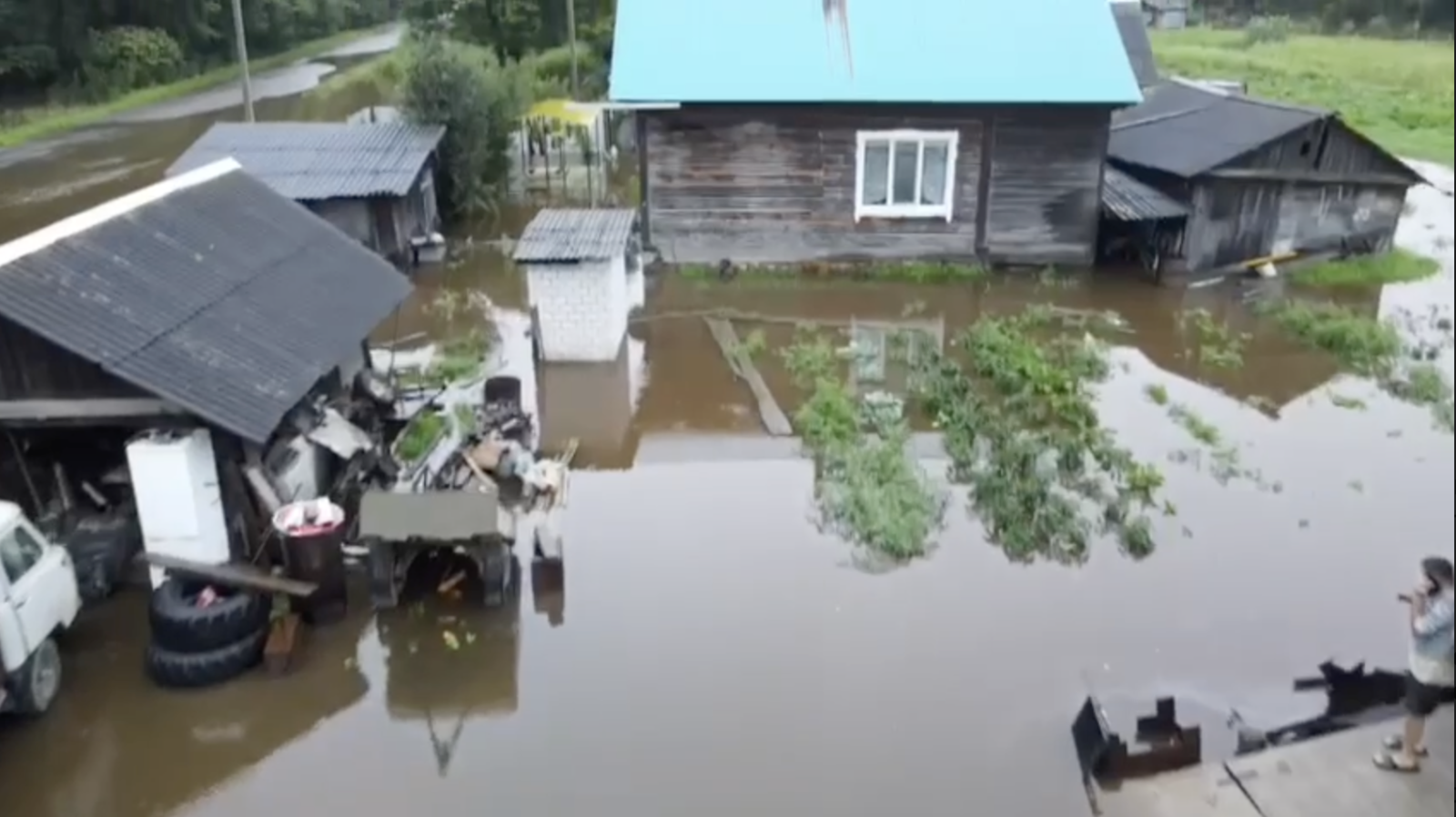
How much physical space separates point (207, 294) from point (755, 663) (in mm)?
6049

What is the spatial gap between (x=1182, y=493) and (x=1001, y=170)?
8978 mm

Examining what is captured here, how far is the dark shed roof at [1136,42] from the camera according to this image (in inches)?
1046

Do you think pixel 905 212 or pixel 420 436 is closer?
pixel 420 436

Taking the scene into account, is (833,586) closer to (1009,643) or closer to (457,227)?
(1009,643)

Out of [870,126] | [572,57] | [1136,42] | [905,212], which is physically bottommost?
[905,212]

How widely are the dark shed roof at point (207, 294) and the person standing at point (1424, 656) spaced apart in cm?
814

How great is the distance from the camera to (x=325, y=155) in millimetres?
20141

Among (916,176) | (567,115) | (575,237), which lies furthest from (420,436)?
(567,115)

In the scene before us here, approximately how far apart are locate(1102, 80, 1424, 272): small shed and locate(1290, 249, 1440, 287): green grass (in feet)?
1.58

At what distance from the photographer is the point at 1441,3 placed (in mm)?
2457

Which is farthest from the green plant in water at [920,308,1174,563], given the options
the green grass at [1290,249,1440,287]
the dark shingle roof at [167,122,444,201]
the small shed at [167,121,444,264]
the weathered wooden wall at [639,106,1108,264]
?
the dark shingle roof at [167,122,444,201]

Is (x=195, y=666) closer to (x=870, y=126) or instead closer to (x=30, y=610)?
(x=30, y=610)

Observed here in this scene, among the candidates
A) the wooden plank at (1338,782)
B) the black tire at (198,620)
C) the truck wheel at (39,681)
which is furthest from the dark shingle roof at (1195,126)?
the truck wheel at (39,681)

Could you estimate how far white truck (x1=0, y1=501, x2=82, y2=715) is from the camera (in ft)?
26.0
